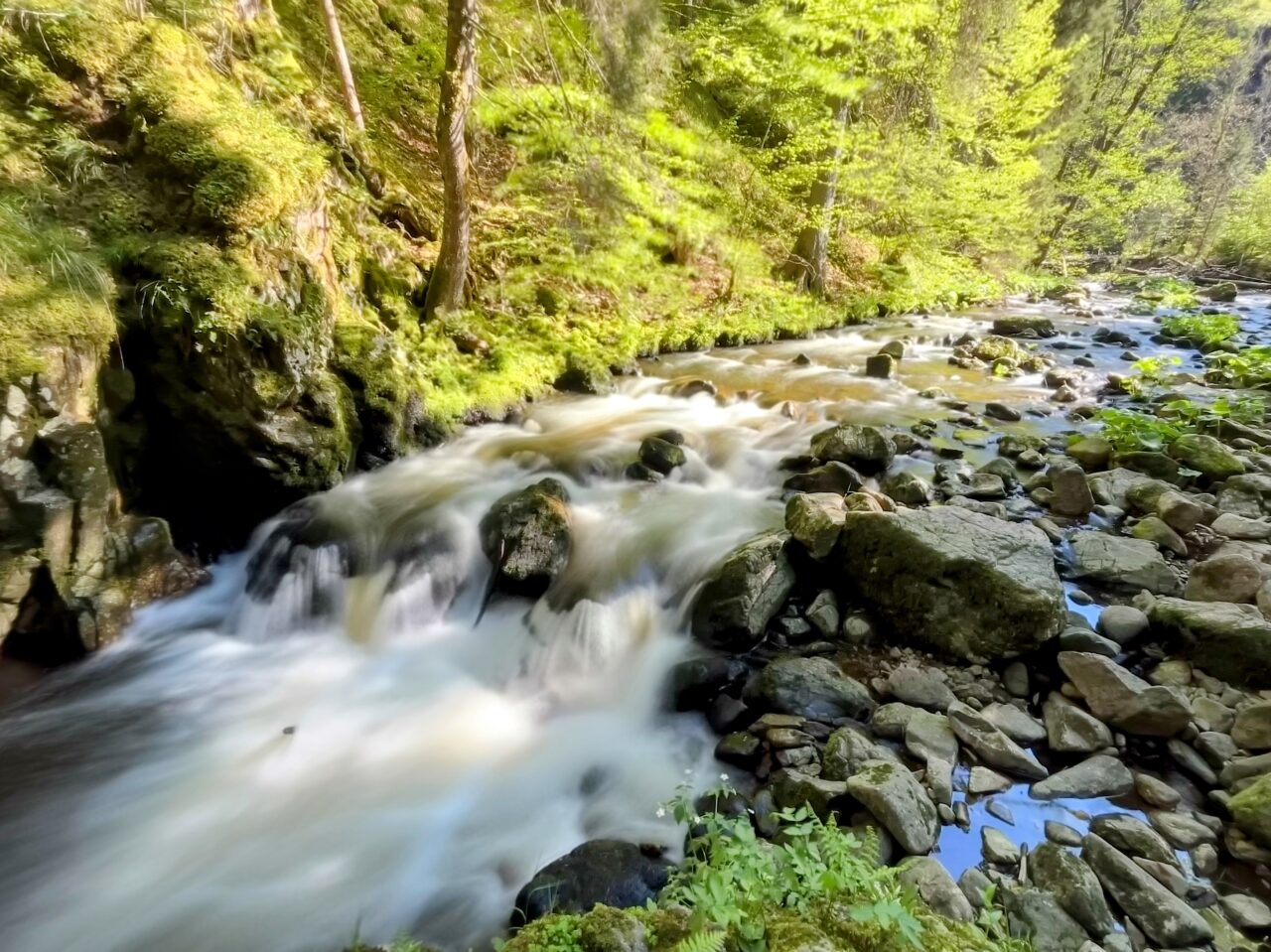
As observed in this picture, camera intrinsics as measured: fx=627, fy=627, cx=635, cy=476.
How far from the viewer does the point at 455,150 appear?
675 cm

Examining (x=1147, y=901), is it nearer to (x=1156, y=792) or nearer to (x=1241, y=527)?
(x=1156, y=792)

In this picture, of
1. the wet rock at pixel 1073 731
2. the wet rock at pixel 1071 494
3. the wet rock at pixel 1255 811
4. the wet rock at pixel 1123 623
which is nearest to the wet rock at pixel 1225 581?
the wet rock at pixel 1123 623

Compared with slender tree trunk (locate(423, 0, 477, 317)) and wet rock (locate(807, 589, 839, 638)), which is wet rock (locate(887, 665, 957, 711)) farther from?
slender tree trunk (locate(423, 0, 477, 317))

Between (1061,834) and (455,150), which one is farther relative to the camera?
(455,150)

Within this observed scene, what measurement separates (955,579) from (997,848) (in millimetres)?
1570

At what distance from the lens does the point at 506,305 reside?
8672 mm

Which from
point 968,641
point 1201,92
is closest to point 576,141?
point 968,641

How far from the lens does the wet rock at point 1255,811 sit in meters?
2.46

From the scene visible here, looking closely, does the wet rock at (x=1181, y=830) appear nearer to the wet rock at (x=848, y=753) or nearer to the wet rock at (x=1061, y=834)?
the wet rock at (x=1061, y=834)

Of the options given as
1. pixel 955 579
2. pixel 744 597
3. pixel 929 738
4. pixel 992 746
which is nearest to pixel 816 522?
pixel 744 597

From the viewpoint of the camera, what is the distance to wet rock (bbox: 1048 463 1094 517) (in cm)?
536

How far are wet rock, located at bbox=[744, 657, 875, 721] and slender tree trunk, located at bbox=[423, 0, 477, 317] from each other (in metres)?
5.88

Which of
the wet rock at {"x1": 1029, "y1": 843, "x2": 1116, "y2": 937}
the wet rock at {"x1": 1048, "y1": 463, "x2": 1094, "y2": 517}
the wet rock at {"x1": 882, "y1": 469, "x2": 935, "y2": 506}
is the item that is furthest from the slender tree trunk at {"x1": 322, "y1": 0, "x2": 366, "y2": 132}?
the wet rock at {"x1": 1029, "y1": 843, "x2": 1116, "y2": 937}

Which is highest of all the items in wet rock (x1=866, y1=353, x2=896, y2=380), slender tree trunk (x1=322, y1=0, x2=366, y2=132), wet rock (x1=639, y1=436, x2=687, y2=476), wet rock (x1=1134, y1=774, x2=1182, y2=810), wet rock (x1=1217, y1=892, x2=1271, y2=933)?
slender tree trunk (x1=322, y1=0, x2=366, y2=132)
